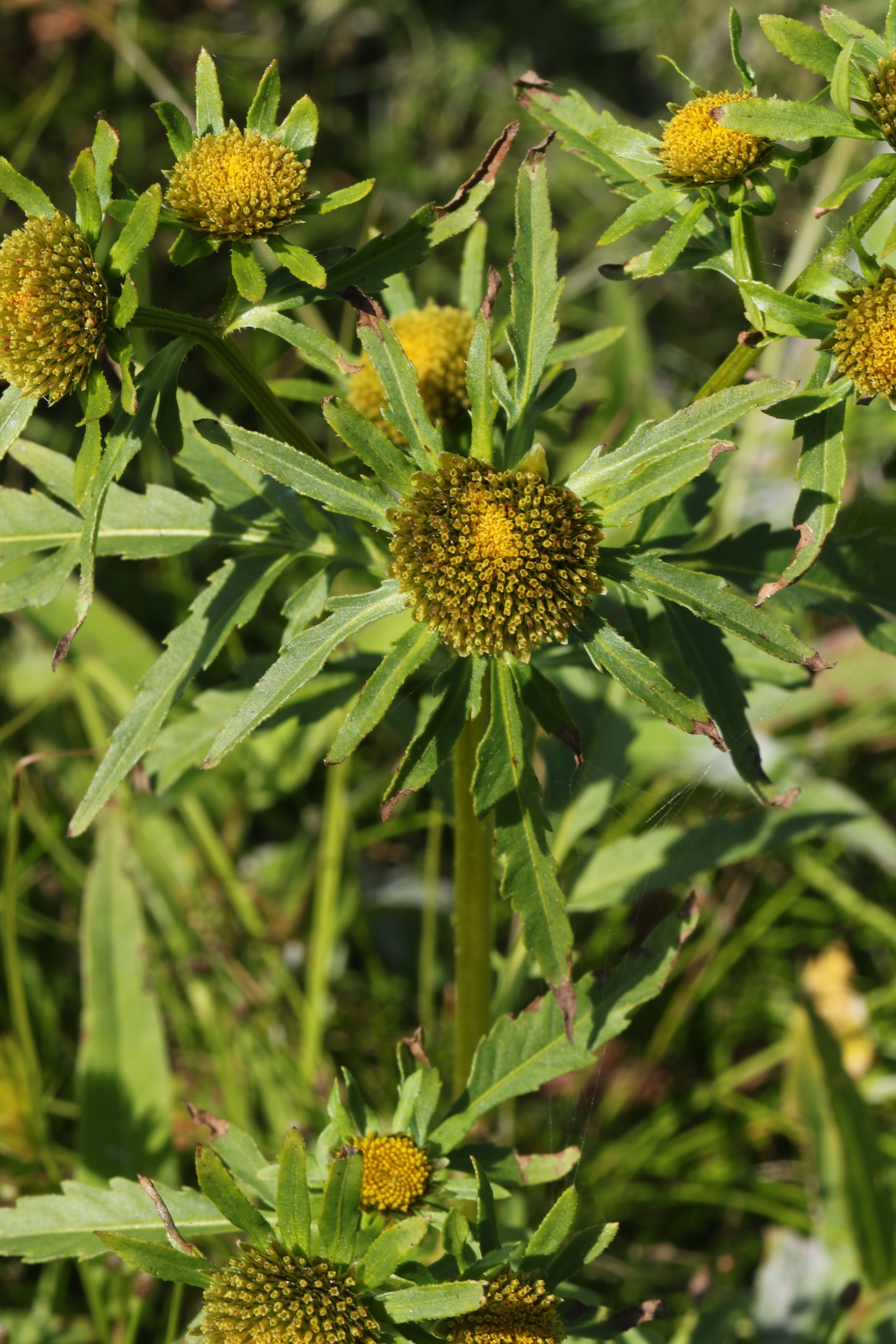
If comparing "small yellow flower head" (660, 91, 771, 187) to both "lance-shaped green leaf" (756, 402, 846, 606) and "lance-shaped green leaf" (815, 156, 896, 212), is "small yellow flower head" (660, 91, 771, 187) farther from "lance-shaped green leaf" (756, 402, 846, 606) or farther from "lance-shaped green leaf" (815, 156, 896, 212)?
"lance-shaped green leaf" (756, 402, 846, 606)

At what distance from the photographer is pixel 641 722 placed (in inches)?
116

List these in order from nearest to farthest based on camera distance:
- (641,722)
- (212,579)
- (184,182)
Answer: (184,182), (212,579), (641,722)

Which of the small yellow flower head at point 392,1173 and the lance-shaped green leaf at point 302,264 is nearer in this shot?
the lance-shaped green leaf at point 302,264

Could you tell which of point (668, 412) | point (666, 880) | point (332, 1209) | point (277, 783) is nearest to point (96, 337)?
point (332, 1209)

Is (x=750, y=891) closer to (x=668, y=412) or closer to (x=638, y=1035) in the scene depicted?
(x=638, y=1035)

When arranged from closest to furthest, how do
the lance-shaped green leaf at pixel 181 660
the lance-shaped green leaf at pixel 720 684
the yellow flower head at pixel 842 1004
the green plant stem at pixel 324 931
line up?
the lance-shaped green leaf at pixel 181 660 < the lance-shaped green leaf at pixel 720 684 < the green plant stem at pixel 324 931 < the yellow flower head at pixel 842 1004

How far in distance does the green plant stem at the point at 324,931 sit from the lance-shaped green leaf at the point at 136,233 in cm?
167

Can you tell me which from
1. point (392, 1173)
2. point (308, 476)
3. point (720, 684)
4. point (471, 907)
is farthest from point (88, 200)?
point (392, 1173)

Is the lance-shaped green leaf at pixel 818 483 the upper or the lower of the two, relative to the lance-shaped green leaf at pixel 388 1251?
upper

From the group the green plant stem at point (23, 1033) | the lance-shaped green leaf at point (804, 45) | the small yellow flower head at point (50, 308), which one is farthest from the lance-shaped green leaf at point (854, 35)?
the green plant stem at point (23, 1033)

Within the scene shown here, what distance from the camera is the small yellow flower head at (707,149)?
1618mm

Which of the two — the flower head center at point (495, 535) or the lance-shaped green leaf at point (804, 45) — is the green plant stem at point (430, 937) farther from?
the lance-shaped green leaf at point (804, 45)

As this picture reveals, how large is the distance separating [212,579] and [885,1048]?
8.69 ft

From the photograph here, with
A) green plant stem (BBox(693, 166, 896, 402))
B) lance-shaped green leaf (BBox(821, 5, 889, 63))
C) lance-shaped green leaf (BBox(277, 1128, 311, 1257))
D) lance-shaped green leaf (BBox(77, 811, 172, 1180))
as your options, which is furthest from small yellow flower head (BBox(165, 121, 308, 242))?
lance-shaped green leaf (BBox(77, 811, 172, 1180))
